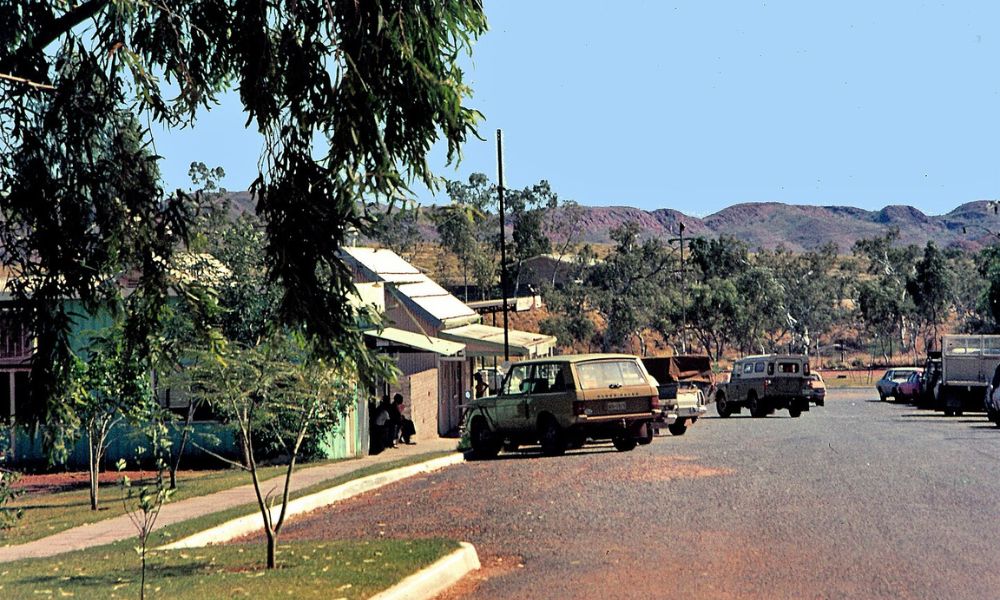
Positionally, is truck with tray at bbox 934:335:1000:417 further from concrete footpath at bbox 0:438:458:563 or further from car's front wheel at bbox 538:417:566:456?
concrete footpath at bbox 0:438:458:563

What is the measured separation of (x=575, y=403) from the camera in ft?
84.3

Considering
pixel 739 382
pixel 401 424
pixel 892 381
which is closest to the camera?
pixel 401 424

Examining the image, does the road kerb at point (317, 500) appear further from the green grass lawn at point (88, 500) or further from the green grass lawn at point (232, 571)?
the green grass lawn at point (232, 571)

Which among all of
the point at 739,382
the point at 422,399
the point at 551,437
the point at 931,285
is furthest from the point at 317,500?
the point at 931,285

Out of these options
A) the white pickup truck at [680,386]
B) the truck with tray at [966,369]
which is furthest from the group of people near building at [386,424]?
the truck with tray at [966,369]

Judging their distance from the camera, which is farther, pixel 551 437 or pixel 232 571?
pixel 551 437

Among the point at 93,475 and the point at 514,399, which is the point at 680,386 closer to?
the point at 514,399

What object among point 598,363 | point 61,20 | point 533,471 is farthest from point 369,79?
point 598,363

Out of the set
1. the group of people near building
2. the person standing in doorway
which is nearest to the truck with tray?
the person standing in doorway

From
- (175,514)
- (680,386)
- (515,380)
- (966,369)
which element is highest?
(515,380)

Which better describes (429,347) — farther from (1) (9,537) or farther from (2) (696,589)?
(2) (696,589)

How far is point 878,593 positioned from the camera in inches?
399

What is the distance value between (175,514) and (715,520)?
23.9 feet

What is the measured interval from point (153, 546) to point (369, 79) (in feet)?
A: 24.3
